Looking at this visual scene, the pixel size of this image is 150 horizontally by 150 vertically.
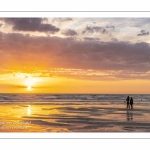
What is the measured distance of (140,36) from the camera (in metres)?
19.5

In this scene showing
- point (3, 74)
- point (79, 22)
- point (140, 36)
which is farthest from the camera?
point (3, 74)
